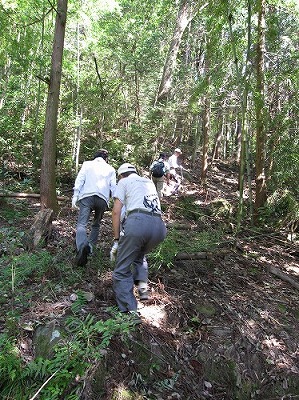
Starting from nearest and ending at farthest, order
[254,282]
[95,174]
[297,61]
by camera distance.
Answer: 1. [95,174]
2. [254,282]
3. [297,61]

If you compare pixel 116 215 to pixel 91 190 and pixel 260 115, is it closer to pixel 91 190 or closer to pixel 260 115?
pixel 91 190

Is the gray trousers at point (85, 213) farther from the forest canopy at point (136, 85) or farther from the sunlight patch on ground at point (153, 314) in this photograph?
the forest canopy at point (136, 85)

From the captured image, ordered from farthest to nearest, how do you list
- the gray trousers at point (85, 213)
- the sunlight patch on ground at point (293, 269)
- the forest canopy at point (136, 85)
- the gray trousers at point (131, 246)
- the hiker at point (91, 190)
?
the forest canopy at point (136, 85)
the sunlight patch on ground at point (293, 269)
the hiker at point (91, 190)
the gray trousers at point (85, 213)
the gray trousers at point (131, 246)

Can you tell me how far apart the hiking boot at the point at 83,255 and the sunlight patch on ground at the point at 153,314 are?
1.23 meters

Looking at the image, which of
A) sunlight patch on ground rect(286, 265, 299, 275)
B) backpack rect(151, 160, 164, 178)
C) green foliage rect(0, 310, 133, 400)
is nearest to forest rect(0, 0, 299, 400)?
green foliage rect(0, 310, 133, 400)

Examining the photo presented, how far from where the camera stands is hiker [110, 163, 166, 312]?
4152 mm

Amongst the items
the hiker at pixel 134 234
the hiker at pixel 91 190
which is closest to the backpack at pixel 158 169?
the hiker at pixel 91 190

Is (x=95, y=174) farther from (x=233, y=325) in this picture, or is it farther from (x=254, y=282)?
(x=254, y=282)

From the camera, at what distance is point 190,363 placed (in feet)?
13.6

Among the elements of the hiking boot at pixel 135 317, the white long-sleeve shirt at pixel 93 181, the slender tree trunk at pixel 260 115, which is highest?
the slender tree trunk at pixel 260 115

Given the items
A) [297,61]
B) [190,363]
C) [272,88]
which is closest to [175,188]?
[272,88]

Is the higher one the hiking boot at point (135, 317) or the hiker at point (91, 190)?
the hiker at point (91, 190)

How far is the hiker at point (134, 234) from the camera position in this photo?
4152 millimetres

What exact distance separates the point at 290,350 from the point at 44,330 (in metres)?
3.47
